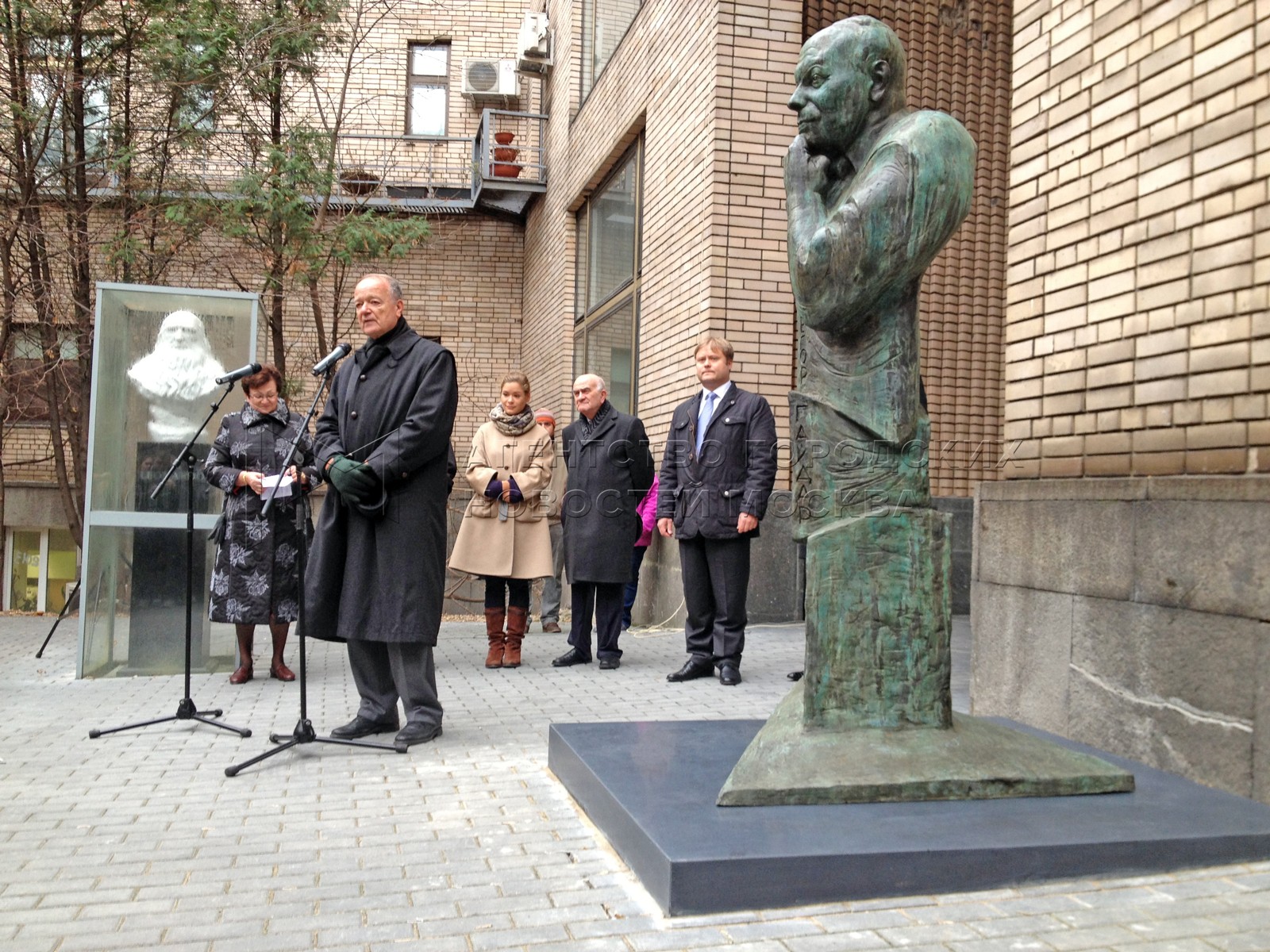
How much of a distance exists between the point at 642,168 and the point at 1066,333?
834 cm

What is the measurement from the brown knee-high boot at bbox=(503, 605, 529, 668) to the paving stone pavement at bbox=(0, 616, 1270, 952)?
6.71 feet

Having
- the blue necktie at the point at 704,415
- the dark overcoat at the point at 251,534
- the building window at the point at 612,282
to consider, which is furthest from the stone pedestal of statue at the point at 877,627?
the building window at the point at 612,282

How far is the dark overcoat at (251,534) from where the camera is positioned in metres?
7.36

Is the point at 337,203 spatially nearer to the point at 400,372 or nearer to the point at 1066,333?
the point at 400,372

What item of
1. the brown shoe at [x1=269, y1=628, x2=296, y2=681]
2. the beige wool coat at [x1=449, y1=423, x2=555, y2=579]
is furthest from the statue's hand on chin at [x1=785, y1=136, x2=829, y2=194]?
the brown shoe at [x1=269, y1=628, x2=296, y2=681]

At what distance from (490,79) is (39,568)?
10.3 metres

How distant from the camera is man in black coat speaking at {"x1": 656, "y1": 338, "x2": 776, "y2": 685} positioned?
7.10m

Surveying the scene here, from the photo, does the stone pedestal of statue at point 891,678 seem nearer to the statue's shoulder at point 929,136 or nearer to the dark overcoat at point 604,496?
the statue's shoulder at point 929,136

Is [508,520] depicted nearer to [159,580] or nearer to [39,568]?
[159,580]

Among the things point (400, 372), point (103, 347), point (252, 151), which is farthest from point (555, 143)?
point (400, 372)

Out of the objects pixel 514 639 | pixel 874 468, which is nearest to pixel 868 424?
pixel 874 468

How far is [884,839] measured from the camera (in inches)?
134

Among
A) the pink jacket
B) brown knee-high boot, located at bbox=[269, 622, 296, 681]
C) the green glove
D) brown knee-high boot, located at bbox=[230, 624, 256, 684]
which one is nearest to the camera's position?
the green glove

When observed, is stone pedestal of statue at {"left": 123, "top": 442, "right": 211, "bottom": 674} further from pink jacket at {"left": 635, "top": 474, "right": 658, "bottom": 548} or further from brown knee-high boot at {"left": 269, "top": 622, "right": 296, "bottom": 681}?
pink jacket at {"left": 635, "top": 474, "right": 658, "bottom": 548}
